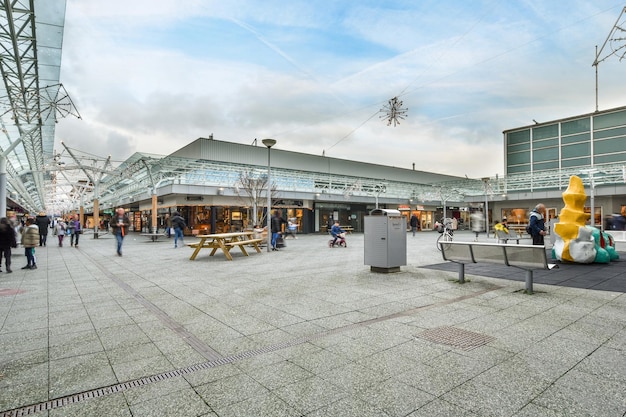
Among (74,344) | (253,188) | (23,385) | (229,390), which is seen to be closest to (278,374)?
(229,390)

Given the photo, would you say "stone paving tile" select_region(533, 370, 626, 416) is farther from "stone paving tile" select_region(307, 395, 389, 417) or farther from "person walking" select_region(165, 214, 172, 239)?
"person walking" select_region(165, 214, 172, 239)

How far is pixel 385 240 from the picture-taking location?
28.6 ft

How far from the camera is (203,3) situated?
845 centimetres

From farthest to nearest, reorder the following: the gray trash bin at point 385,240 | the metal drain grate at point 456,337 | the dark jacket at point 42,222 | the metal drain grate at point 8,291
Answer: the dark jacket at point 42,222 < the gray trash bin at point 385,240 < the metal drain grate at point 8,291 < the metal drain grate at point 456,337

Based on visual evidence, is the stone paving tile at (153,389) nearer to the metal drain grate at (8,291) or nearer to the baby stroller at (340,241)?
the metal drain grate at (8,291)

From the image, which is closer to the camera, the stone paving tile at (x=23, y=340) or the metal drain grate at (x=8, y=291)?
the stone paving tile at (x=23, y=340)

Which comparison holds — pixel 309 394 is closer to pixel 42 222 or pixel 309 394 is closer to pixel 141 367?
pixel 141 367

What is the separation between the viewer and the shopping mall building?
96.1ft

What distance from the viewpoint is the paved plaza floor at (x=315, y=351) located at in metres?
2.67

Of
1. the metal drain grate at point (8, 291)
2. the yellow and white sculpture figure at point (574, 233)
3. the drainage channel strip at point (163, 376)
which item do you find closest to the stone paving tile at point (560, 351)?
the drainage channel strip at point (163, 376)

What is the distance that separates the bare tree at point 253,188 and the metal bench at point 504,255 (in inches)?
830

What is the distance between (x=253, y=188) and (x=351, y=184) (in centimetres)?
1213

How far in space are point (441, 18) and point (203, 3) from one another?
6.60 m

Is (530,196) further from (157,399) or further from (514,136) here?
(157,399)
